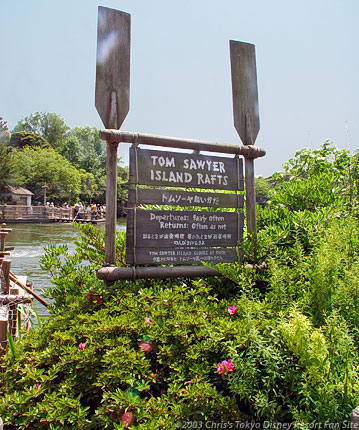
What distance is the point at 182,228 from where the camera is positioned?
343cm

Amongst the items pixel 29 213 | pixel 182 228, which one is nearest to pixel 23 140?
pixel 29 213

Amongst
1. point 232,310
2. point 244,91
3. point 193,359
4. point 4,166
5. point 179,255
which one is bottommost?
point 193,359

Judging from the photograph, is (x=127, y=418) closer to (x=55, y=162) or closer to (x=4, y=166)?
(x=4, y=166)

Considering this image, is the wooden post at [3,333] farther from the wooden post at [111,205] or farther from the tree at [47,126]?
the tree at [47,126]

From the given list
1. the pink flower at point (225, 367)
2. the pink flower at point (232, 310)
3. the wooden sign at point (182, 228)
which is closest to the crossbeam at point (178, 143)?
the wooden sign at point (182, 228)

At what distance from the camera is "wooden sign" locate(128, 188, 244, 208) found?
3238 millimetres

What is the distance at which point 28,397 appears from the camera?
79.5 inches

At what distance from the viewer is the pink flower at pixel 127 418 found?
1.80 m

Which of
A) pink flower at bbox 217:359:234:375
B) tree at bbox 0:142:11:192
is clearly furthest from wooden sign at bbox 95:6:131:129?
tree at bbox 0:142:11:192

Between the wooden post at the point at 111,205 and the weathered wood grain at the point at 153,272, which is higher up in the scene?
the wooden post at the point at 111,205

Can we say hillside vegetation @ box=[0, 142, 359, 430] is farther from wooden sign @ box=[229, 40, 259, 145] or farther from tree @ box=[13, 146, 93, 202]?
tree @ box=[13, 146, 93, 202]

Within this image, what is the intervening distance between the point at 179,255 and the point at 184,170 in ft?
2.44

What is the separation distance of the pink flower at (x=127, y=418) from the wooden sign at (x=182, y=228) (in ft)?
5.04

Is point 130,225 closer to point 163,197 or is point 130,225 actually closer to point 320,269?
point 163,197
